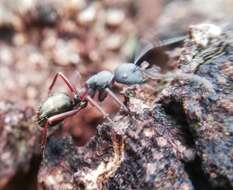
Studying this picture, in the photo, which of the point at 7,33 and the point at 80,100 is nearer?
the point at 80,100

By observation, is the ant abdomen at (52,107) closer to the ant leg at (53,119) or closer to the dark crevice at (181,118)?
the ant leg at (53,119)

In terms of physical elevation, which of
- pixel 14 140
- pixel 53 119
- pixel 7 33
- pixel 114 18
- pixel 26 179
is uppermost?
pixel 7 33

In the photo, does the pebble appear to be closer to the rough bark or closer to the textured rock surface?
the textured rock surface

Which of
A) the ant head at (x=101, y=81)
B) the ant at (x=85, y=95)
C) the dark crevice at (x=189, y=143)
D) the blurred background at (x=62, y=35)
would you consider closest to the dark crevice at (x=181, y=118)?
the dark crevice at (x=189, y=143)

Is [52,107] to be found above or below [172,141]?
above

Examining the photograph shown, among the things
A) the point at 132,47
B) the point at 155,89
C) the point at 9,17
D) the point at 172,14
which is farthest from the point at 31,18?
the point at 155,89

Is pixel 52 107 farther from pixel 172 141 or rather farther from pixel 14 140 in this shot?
pixel 172 141

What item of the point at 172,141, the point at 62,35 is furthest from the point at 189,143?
the point at 62,35
